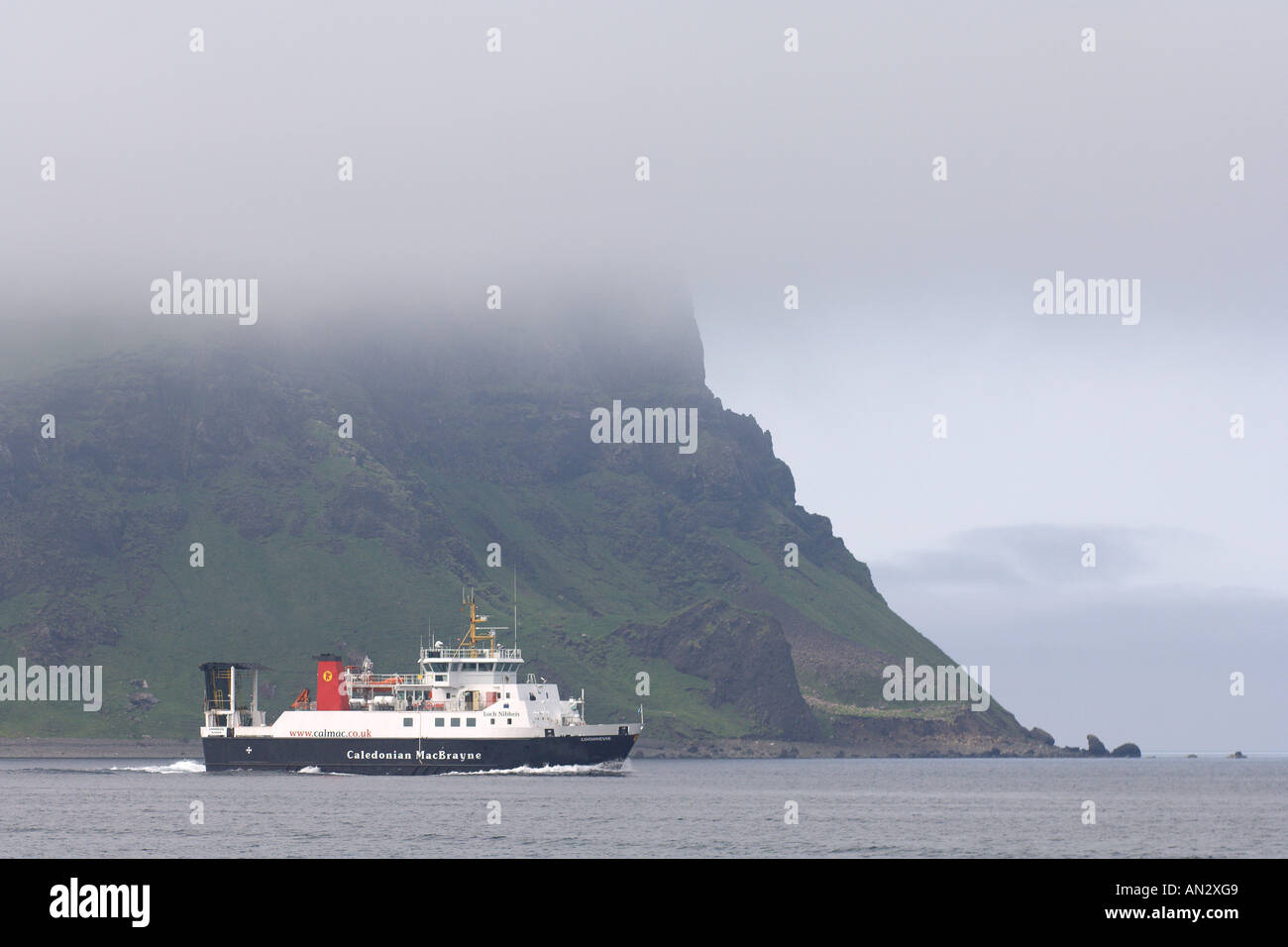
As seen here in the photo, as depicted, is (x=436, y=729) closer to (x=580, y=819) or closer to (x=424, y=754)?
(x=424, y=754)

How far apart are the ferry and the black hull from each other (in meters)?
0.08

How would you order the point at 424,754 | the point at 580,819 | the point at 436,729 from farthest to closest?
the point at 436,729, the point at 424,754, the point at 580,819

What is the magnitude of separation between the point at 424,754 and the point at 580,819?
142ft

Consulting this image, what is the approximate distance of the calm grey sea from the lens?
217ft

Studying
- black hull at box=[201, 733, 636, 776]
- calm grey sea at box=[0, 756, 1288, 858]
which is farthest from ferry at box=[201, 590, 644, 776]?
calm grey sea at box=[0, 756, 1288, 858]

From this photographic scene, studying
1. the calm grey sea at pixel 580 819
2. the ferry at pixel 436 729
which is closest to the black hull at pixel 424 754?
the ferry at pixel 436 729

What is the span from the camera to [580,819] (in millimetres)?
80688

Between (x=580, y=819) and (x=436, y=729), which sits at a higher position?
(x=436, y=729)

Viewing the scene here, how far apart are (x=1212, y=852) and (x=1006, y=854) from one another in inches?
445

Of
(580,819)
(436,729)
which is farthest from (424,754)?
(580,819)

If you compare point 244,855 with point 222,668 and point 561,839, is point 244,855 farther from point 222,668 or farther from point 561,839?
point 222,668

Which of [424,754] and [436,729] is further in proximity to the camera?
[436,729]
